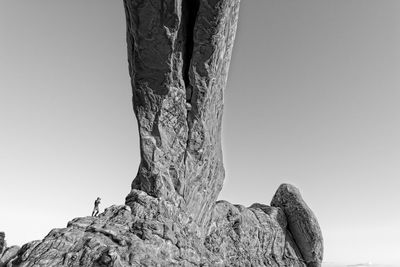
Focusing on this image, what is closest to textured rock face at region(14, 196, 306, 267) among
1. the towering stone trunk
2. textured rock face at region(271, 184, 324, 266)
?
the towering stone trunk

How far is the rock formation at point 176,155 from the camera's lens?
1516cm

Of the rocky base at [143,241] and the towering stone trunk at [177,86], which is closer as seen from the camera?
the rocky base at [143,241]

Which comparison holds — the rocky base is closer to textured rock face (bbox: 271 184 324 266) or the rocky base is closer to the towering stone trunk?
the towering stone trunk

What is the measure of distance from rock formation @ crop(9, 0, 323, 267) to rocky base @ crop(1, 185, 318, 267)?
6 cm

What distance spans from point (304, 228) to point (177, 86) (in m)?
20.9

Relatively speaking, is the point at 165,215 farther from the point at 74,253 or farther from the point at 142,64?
the point at 142,64

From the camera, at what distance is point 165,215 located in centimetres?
1786

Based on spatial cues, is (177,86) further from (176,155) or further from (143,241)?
(143,241)

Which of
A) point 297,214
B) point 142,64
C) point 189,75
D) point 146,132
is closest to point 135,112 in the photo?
point 146,132

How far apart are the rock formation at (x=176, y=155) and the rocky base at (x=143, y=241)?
0.06 meters

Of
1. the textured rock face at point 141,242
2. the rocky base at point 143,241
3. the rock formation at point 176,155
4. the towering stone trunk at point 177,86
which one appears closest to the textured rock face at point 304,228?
the rock formation at point 176,155

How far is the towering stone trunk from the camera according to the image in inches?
782

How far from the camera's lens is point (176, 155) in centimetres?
A: 2161

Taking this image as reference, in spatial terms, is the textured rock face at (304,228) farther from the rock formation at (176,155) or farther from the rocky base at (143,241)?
the rocky base at (143,241)
